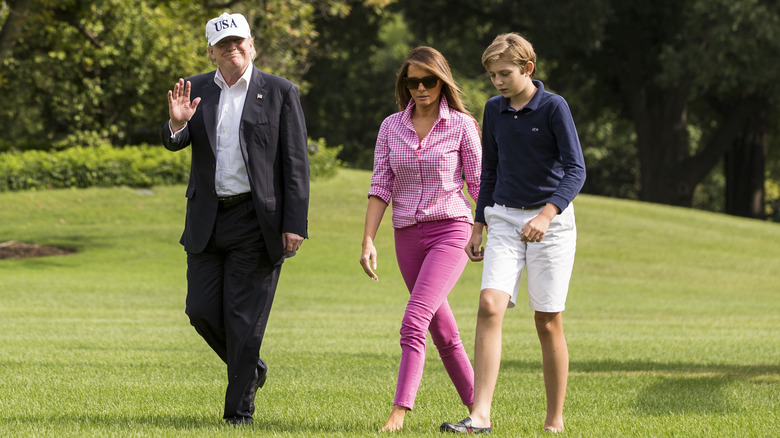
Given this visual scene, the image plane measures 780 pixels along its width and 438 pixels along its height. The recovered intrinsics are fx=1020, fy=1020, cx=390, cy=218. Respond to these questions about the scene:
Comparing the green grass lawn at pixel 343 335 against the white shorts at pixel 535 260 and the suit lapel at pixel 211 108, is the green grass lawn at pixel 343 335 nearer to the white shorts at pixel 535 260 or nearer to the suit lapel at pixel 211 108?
the white shorts at pixel 535 260

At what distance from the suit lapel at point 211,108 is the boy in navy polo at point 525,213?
149cm

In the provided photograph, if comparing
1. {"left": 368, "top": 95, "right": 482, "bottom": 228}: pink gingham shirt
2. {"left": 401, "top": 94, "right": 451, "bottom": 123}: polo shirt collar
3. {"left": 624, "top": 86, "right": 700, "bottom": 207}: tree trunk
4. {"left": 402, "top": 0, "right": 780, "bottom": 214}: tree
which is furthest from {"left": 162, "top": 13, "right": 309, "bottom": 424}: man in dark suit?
{"left": 624, "top": 86, "right": 700, "bottom": 207}: tree trunk

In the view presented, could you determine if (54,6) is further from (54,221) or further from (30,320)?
(30,320)

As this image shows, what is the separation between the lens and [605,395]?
7281 mm

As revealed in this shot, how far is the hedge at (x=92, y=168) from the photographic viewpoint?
2677 centimetres

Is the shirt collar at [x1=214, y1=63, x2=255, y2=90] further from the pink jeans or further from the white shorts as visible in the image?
the white shorts

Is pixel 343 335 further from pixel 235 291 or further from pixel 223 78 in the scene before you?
pixel 223 78

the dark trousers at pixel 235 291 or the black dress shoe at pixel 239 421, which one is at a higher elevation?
the dark trousers at pixel 235 291

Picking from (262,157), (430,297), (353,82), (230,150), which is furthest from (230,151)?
(353,82)

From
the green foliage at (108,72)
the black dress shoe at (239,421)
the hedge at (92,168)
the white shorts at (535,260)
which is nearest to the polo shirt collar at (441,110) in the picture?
the white shorts at (535,260)

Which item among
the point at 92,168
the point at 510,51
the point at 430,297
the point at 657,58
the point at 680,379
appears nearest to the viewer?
the point at 510,51

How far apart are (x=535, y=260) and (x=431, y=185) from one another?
2.52 ft

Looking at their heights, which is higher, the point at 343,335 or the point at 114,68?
the point at 114,68

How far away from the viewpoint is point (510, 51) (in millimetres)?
5141
